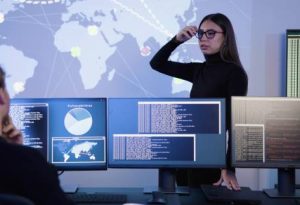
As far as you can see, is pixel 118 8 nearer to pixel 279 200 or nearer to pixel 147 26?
pixel 147 26

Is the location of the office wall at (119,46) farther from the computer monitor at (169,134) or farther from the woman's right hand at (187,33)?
the computer monitor at (169,134)

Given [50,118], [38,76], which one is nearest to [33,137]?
[50,118]

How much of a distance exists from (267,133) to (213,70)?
0.55m

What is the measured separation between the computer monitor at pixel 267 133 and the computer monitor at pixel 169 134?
71mm

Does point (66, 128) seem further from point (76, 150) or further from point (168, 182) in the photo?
point (168, 182)

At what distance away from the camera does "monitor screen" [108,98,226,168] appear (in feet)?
7.17

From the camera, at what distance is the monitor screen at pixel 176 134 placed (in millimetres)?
2186

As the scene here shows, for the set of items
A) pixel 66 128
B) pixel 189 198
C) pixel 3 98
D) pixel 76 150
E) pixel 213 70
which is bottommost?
pixel 189 198

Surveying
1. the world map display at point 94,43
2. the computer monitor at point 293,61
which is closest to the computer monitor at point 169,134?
the world map display at point 94,43

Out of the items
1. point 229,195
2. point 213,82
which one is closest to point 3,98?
point 229,195

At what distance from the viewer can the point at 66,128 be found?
2.19 metres

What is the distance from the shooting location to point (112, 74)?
3.49 meters

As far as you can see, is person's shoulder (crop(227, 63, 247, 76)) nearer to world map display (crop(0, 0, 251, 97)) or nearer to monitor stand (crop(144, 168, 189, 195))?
monitor stand (crop(144, 168, 189, 195))

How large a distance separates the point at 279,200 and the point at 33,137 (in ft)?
3.70
